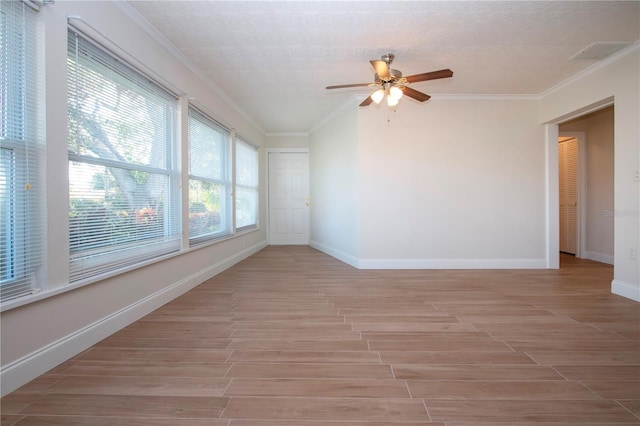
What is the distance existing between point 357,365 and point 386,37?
9.17ft

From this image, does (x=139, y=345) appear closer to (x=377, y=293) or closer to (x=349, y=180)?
(x=377, y=293)

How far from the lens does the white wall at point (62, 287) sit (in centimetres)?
155

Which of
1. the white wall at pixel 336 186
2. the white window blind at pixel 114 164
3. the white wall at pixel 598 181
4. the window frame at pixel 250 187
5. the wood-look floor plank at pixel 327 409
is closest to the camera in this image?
the wood-look floor plank at pixel 327 409

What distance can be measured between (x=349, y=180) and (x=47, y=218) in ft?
12.0

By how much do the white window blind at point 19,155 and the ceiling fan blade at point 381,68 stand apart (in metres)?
2.35

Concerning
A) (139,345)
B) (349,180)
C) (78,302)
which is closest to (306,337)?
(139,345)

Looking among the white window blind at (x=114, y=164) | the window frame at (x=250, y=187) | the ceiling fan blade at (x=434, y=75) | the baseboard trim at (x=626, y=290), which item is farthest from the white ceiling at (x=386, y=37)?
the baseboard trim at (x=626, y=290)

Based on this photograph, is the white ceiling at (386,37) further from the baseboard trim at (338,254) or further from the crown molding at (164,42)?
the baseboard trim at (338,254)

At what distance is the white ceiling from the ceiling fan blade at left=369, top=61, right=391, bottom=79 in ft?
1.04

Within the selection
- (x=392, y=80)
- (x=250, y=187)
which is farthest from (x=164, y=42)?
(x=250, y=187)

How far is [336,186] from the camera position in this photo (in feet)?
16.9

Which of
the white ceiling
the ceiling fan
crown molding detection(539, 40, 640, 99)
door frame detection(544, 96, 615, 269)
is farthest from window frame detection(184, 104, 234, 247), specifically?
door frame detection(544, 96, 615, 269)

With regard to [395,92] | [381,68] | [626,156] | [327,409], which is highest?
[381,68]

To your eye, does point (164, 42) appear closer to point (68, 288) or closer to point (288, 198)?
point (68, 288)
